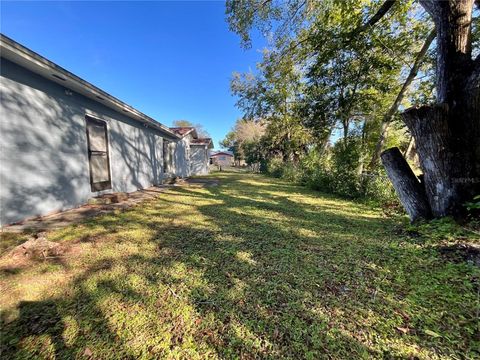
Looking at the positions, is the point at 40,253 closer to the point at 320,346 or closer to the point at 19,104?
the point at 19,104

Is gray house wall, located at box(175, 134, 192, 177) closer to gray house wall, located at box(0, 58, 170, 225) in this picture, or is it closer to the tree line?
gray house wall, located at box(0, 58, 170, 225)

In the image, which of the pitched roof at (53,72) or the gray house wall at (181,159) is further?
the gray house wall at (181,159)

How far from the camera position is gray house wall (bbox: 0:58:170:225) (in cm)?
341

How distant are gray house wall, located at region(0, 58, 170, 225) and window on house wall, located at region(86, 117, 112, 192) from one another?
0.21 m

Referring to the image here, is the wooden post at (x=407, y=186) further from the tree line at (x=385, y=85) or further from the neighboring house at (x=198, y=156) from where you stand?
the neighboring house at (x=198, y=156)

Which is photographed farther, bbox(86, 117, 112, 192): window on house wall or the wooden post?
bbox(86, 117, 112, 192): window on house wall

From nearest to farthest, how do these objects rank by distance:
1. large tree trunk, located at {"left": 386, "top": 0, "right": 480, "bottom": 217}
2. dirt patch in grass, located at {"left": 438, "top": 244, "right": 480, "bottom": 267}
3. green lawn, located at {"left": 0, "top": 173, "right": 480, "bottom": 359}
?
green lawn, located at {"left": 0, "top": 173, "right": 480, "bottom": 359}, dirt patch in grass, located at {"left": 438, "top": 244, "right": 480, "bottom": 267}, large tree trunk, located at {"left": 386, "top": 0, "right": 480, "bottom": 217}

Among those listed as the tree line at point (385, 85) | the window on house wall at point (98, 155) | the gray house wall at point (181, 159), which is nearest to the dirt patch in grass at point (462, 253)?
the tree line at point (385, 85)

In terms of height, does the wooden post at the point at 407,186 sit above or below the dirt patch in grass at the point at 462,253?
above

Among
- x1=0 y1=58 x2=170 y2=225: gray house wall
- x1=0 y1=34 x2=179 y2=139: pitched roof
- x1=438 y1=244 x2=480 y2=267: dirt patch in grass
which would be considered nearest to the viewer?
x1=438 y1=244 x2=480 y2=267: dirt patch in grass

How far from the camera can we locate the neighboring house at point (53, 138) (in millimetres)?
3410

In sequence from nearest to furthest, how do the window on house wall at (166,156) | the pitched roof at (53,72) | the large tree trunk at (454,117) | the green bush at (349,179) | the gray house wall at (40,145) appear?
the large tree trunk at (454,117) < the pitched roof at (53,72) < the gray house wall at (40,145) < the green bush at (349,179) < the window on house wall at (166,156)

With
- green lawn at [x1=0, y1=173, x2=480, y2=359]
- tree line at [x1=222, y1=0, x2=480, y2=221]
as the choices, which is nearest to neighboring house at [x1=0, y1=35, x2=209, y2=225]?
green lawn at [x1=0, y1=173, x2=480, y2=359]

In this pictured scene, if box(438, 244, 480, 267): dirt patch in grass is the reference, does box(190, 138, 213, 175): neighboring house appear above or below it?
above
